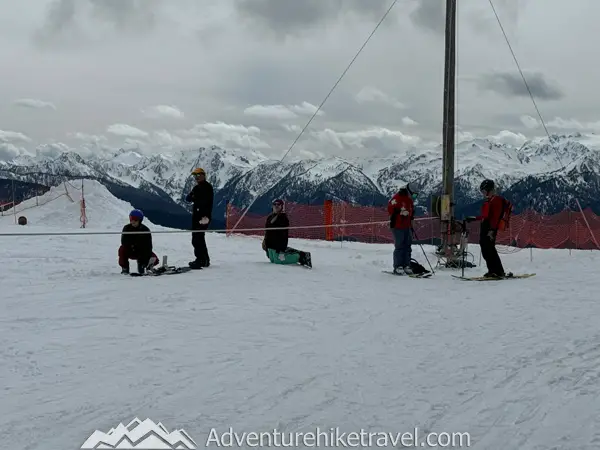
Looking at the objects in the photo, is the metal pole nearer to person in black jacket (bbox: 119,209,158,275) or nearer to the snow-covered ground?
the snow-covered ground

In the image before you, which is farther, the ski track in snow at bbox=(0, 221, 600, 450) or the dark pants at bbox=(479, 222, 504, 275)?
the dark pants at bbox=(479, 222, 504, 275)

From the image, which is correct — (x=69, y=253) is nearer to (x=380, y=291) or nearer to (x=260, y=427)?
(x=380, y=291)

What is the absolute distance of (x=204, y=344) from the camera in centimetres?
597

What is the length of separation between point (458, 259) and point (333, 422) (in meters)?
10.1

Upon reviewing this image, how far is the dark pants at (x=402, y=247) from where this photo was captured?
37.9 feet

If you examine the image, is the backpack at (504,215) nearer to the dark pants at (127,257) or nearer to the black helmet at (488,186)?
the black helmet at (488,186)

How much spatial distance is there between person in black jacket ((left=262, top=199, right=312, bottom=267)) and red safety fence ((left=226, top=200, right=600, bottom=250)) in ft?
23.1

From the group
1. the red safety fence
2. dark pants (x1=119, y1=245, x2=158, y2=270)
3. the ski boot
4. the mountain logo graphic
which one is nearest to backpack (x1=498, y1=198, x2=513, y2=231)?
the ski boot

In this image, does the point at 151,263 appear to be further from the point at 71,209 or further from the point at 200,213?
the point at 71,209

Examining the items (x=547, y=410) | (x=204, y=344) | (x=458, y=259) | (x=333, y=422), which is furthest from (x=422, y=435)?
(x=458, y=259)

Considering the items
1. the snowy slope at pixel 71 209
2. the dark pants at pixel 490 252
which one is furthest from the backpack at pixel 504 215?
the snowy slope at pixel 71 209

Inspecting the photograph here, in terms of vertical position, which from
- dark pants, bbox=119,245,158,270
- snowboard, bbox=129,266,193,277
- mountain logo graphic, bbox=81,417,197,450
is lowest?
mountain logo graphic, bbox=81,417,197,450

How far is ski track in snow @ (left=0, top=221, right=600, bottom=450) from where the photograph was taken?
411cm

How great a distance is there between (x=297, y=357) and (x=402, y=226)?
6328 mm
